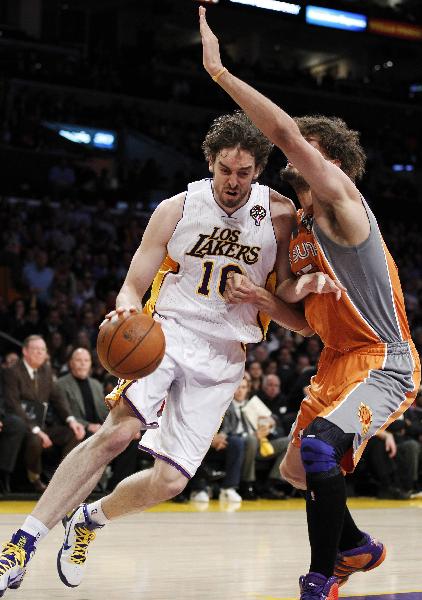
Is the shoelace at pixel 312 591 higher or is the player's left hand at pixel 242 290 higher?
the player's left hand at pixel 242 290

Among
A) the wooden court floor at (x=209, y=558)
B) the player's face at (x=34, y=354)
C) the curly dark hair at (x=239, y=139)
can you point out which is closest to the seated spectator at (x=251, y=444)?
the wooden court floor at (x=209, y=558)

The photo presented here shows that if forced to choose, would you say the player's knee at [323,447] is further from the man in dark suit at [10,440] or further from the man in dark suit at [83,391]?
the man in dark suit at [83,391]

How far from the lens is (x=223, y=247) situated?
15.8ft

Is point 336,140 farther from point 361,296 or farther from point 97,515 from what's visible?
point 97,515

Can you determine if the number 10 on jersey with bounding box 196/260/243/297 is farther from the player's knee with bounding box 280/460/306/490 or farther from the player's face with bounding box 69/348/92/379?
the player's face with bounding box 69/348/92/379

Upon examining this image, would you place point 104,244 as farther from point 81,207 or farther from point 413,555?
point 413,555

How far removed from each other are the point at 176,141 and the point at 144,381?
20936mm

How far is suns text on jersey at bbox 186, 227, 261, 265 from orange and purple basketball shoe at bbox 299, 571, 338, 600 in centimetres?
161

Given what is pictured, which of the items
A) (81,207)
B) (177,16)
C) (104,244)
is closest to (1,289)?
(104,244)

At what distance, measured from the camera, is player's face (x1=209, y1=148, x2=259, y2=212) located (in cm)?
464

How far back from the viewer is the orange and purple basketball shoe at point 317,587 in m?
3.90

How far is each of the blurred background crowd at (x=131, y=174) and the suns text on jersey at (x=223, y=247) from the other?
15.7ft

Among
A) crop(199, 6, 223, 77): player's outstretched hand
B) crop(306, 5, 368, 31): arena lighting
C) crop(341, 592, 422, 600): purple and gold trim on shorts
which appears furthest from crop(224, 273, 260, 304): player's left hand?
crop(306, 5, 368, 31): arena lighting

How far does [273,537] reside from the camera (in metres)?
6.98
